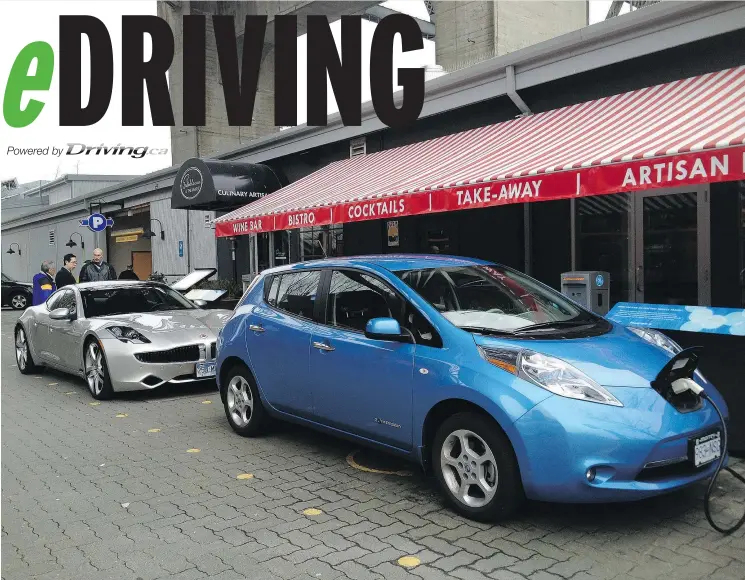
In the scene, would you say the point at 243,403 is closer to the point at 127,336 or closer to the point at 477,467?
the point at 127,336

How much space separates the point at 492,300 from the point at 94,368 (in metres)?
5.48

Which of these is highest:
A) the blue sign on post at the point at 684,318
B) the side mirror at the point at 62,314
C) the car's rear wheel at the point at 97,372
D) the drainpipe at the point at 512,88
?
the drainpipe at the point at 512,88

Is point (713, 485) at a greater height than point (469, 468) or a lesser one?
lesser

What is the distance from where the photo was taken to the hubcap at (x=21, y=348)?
1048cm

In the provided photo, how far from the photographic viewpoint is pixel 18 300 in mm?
27047

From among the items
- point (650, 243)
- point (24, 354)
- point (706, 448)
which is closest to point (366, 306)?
point (706, 448)

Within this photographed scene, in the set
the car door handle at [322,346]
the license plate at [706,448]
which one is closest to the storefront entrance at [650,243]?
the license plate at [706,448]

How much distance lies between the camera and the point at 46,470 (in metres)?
5.36

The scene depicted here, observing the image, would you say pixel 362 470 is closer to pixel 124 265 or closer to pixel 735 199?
pixel 735 199

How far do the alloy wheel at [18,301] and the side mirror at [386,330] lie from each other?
26408 mm

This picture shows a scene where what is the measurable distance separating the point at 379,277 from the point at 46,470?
3.02 metres

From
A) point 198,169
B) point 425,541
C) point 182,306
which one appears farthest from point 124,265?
point 425,541

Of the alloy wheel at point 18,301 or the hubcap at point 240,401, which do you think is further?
the alloy wheel at point 18,301

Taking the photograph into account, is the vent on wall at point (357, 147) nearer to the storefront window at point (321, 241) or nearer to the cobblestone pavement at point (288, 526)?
the storefront window at point (321, 241)
